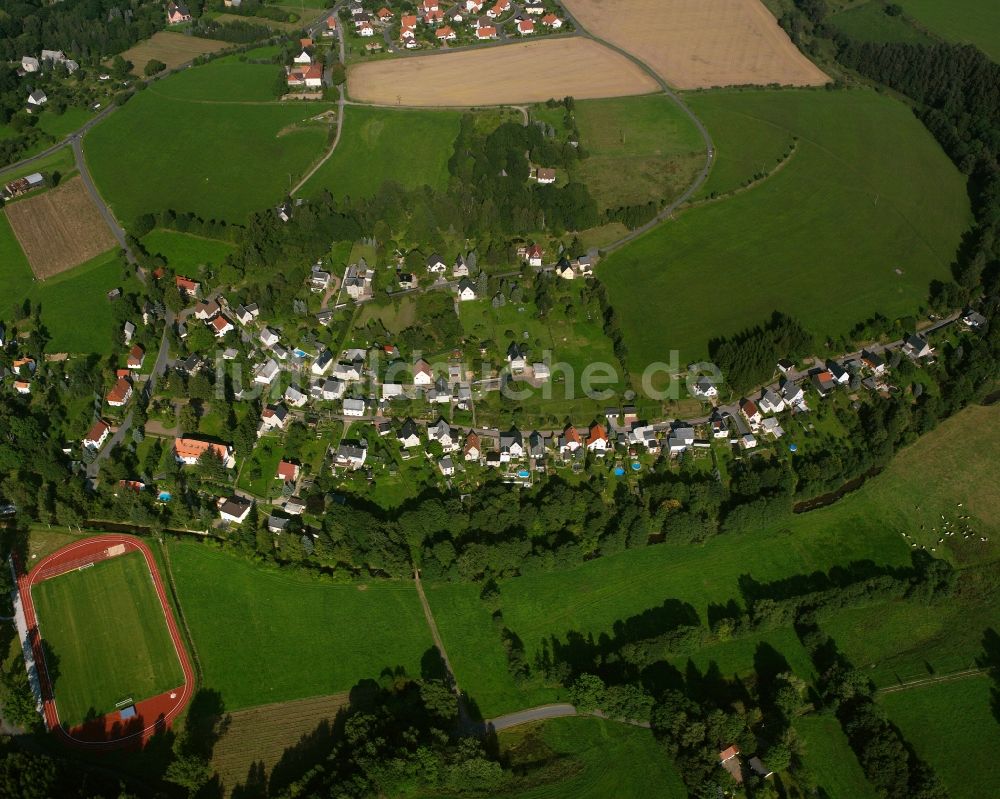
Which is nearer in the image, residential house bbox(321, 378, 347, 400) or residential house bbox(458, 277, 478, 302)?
residential house bbox(321, 378, 347, 400)

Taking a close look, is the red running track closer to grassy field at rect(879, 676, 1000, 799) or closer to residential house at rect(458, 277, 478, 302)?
residential house at rect(458, 277, 478, 302)

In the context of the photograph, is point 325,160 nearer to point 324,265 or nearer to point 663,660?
point 324,265

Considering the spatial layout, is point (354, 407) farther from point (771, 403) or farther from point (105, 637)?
point (771, 403)

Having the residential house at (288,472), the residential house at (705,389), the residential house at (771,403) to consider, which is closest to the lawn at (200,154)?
the residential house at (288,472)

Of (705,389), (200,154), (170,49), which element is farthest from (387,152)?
(705,389)

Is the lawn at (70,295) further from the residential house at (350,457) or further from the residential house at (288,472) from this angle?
the residential house at (350,457)

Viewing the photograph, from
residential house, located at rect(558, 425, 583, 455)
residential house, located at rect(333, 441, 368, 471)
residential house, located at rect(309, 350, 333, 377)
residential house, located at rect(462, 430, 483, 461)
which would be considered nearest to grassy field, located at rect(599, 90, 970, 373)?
residential house, located at rect(558, 425, 583, 455)

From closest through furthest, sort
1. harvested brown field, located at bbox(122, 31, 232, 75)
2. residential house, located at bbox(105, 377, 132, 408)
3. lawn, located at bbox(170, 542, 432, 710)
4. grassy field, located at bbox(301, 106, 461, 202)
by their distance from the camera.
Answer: lawn, located at bbox(170, 542, 432, 710) < residential house, located at bbox(105, 377, 132, 408) < grassy field, located at bbox(301, 106, 461, 202) < harvested brown field, located at bbox(122, 31, 232, 75)
